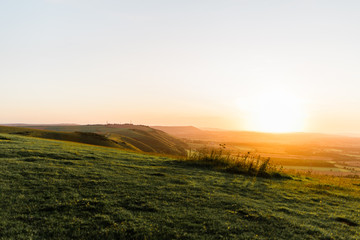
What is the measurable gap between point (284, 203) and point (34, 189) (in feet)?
37.3

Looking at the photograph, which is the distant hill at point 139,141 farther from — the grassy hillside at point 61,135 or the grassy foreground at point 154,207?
the grassy foreground at point 154,207

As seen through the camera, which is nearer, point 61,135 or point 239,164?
point 239,164

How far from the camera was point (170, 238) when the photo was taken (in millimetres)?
6375

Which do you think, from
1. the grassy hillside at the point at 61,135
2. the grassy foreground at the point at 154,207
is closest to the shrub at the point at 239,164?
the grassy foreground at the point at 154,207

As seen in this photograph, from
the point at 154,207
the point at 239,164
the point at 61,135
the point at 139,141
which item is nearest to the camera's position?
the point at 154,207

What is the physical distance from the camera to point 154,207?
27.5 ft

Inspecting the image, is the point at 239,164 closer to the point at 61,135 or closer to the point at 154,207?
the point at 154,207

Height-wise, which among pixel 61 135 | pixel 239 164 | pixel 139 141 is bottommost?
pixel 139 141

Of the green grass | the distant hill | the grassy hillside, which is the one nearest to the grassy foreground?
the green grass

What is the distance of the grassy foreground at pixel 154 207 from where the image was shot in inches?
264

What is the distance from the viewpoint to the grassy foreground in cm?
670

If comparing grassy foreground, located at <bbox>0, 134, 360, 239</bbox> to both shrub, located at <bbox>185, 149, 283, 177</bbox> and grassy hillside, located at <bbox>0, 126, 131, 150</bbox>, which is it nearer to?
shrub, located at <bbox>185, 149, 283, 177</bbox>

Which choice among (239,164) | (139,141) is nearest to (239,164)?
(239,164)

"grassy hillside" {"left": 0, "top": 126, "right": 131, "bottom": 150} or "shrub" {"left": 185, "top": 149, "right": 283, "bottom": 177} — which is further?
"grassy hillside" {"left": 0, "top": 126, "right": 131, "bottom": 150}
